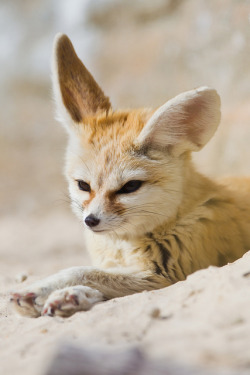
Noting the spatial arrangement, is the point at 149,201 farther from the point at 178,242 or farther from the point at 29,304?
the point at 29,304

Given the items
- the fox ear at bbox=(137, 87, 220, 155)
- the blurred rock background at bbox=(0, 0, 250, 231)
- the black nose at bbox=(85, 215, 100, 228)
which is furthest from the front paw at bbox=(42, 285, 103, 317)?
the blurred rock background at bbox=(0, 0, 250, 231)

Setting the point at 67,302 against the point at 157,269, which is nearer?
the point at 67,302

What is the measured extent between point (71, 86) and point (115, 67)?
495cm

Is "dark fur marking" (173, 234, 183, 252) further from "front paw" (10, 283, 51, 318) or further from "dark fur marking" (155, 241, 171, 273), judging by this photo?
"front paw" (10, 283, 51, 318)

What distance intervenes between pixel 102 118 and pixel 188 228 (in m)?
0.95

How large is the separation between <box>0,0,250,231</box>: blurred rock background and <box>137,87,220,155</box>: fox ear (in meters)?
2.84

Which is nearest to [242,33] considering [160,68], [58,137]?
[160,68]

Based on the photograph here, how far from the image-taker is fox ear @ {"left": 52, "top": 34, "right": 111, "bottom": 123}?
336 cm

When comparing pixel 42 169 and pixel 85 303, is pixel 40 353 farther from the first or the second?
pixel 42 169

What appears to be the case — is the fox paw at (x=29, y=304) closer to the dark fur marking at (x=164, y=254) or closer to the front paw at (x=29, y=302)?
the front paw at (x=29, y=302)

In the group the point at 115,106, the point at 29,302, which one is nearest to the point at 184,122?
the point at 29,302

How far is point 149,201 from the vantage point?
291 centimetres

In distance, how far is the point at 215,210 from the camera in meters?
3.11

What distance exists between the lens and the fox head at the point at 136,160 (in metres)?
2.85
